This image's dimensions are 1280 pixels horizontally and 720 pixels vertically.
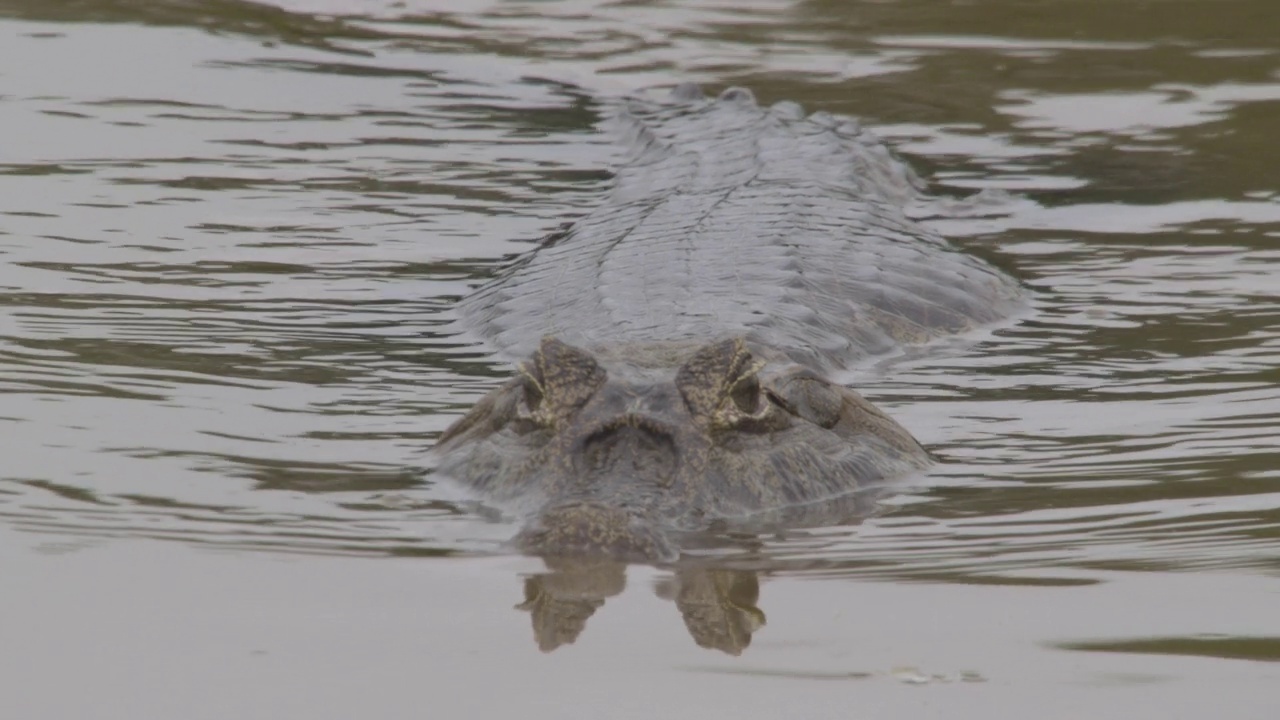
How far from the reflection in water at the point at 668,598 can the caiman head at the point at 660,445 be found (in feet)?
0.88

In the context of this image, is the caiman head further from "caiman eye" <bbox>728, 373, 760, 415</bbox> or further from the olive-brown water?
the olive-brown water

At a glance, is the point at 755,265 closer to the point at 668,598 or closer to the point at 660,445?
the point at 660,445

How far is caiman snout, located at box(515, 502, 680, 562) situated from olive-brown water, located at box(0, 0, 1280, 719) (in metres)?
0.14

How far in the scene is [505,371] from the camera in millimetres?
6930

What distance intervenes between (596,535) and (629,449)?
0.58m

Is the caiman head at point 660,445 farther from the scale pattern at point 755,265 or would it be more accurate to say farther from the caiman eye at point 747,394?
the scale pattern at point 755,265

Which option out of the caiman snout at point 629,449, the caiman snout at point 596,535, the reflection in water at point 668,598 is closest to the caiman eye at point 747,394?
the caiman snout at point 629,449

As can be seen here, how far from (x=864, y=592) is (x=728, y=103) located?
8.12 metres

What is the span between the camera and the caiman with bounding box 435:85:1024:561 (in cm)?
505

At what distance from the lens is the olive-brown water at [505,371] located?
366cm

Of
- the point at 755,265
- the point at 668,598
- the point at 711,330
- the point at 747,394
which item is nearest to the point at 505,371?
the point at 711,330

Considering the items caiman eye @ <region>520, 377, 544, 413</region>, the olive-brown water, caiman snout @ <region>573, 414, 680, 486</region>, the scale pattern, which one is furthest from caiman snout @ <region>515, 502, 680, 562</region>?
the scale pattern

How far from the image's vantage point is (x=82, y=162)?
1057 cm

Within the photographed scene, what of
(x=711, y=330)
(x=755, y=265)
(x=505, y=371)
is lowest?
(x=505, y=371)
